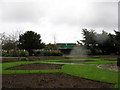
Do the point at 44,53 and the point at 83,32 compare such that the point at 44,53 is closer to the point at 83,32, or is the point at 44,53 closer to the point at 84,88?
the point at 83,32

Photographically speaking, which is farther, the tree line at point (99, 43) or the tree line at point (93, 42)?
the tree line at point (99, 43)

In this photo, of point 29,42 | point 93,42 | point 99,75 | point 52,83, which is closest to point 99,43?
point 93,42

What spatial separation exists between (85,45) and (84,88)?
1310 inches

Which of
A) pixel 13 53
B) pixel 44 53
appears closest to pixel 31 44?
pixel 44 53

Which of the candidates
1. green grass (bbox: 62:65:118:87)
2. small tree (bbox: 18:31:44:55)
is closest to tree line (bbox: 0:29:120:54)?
small tree (bbox: 18:31:44:55)

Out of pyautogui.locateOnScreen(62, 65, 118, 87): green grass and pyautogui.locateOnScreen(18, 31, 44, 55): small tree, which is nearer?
pyautogui.locateOnScreen(62, 65, 118, 87): green grass

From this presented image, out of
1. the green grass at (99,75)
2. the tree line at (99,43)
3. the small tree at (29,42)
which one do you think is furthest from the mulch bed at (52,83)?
the tree line at (99,43)

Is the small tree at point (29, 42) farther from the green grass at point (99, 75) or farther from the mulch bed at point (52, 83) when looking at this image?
the mulch bed at point (52, 83)

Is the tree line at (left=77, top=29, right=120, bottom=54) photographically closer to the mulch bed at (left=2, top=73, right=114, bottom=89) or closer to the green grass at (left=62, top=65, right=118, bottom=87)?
the green grass at (left=62, top=65, right=118, bottom=87)

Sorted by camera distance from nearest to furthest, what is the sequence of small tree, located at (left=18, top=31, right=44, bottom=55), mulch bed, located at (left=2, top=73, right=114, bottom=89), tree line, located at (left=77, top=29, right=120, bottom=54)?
mulch bed, located at (left=2, top=73, right=114, bottom=89)
small tree, located at (left=18, top=31, right=44, bottom=55)
tree line, located at (left=77, top=29, right=120, bottom=54)

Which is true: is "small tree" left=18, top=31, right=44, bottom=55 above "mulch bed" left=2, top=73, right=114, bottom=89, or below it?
above

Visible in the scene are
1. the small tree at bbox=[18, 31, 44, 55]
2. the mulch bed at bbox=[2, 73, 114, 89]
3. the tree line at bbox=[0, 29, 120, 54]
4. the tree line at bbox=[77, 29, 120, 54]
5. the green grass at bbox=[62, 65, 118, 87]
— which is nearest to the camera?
the mulch bed at bbox=[2, 73, 114, 89]

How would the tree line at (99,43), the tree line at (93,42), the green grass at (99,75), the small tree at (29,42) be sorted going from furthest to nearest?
the tree line at (99,43)
the tree line at (93,42)
the small tree at (29,42)
the green grass at (99,75)

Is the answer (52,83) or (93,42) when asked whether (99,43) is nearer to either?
(93,42)
